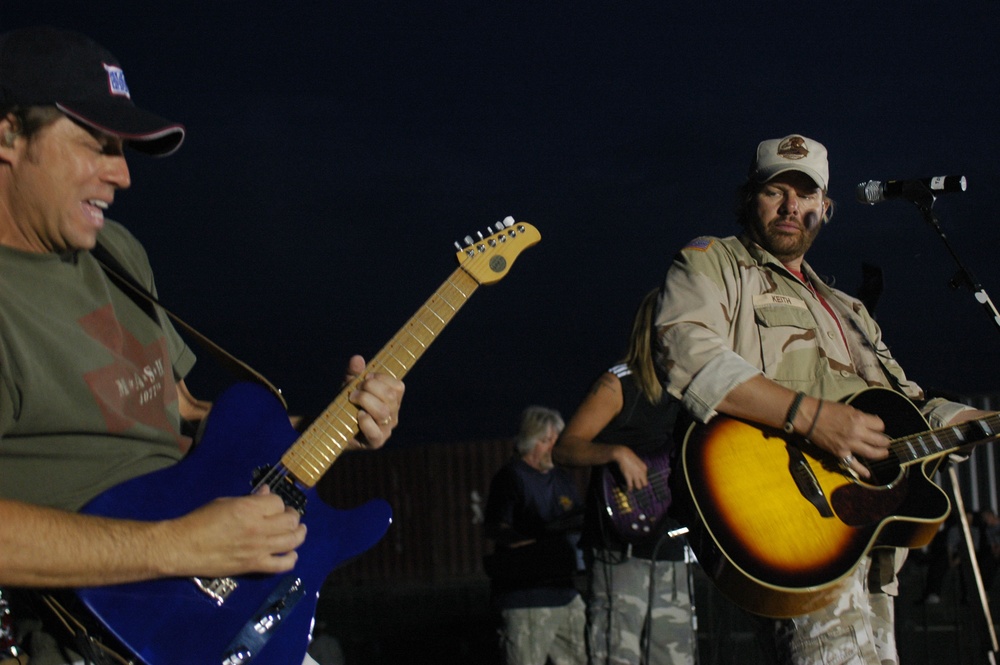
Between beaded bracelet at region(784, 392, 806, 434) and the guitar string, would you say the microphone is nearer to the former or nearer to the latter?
the guitar string

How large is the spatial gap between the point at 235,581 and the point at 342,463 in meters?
20.5

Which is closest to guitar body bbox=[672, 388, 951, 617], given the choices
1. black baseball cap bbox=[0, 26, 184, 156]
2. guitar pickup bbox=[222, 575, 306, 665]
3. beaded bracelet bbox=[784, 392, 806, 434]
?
beaded bracelet bbox=[784, 392, 806, 434]

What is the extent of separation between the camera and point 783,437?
328 centimetres

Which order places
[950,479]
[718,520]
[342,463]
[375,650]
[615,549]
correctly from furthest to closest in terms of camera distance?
[342,463] → [375,650] → [615,549] → [950,479] → [718,520]

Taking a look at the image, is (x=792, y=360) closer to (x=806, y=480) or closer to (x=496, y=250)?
(x=806, y=480)

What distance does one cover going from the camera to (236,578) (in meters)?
2.17

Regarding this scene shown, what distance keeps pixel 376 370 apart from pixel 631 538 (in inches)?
106

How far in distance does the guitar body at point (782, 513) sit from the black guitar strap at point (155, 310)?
148 cm

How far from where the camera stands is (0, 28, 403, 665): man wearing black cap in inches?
76.9

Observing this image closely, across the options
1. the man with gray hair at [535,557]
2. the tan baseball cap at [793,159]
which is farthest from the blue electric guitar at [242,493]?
the man with gray hair at [535,557]

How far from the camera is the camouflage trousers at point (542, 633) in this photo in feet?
20.9

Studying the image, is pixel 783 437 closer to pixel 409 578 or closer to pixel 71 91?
pixel 71 91

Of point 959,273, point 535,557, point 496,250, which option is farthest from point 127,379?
point 535,557

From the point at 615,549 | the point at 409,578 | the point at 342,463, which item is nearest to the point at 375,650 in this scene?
the point at 615,549
